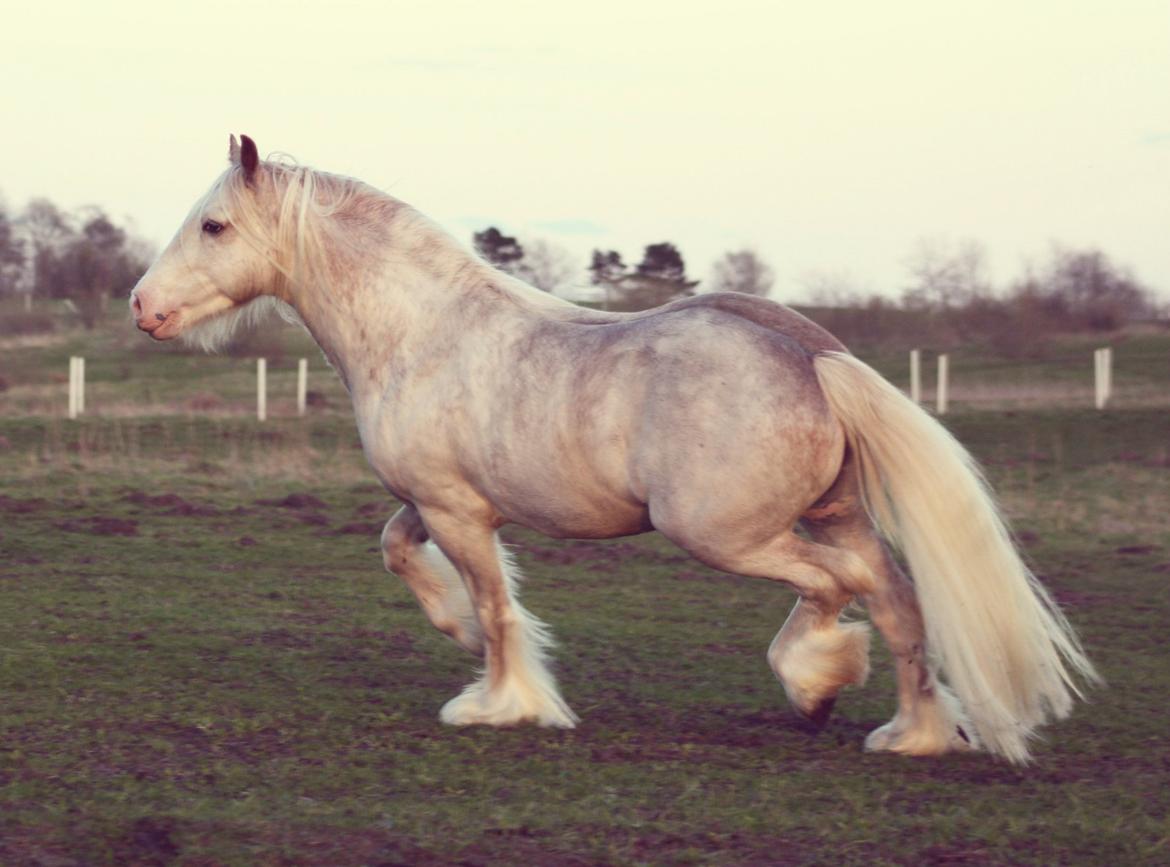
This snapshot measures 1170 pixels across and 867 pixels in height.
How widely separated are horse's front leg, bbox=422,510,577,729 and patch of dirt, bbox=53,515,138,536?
706 centimetres

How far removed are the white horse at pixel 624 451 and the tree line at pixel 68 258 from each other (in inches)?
1290

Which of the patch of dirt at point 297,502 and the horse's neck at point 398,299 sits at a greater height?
the horse's neck at point 398,299

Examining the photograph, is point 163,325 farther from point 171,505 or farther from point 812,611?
point 171,505

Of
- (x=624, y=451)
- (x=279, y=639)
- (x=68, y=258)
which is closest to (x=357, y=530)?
(x=279, y=639)

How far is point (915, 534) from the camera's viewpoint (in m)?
5.19

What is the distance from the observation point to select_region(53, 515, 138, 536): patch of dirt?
39.8ft

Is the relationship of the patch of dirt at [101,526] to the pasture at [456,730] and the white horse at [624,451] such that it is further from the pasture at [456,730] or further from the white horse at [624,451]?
the white horse at [624,451]

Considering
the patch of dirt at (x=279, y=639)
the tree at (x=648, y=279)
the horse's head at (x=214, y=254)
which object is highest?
the tree at (x=648, y=279)

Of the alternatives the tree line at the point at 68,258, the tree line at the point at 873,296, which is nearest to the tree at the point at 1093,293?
the tree line at the point at 873,296

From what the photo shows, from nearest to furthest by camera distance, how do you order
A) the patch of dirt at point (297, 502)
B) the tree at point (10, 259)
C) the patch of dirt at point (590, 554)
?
the patch of dirt at point (590, 554) → the patch of dirt at point (297, 502) → the tree at point (10, 259)

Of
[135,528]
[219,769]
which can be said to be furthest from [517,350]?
[135,528]

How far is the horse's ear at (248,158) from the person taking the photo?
227 inches

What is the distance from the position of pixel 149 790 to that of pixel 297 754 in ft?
2.25

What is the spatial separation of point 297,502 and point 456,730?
8710mm
